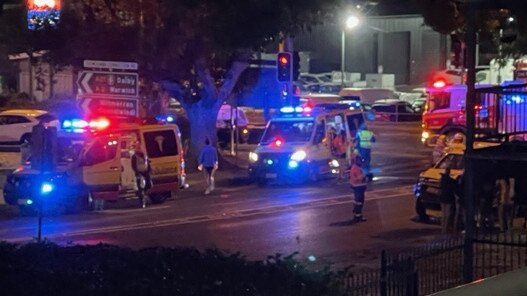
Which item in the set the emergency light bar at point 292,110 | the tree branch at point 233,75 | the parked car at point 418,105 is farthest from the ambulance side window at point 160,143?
the parked car at point 418,105

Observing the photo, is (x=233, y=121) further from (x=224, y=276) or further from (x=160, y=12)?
(x=224, y=276)

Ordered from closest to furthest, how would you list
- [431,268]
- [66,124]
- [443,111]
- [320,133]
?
[431,268]
[66,124]
[320,133]
[443,111]

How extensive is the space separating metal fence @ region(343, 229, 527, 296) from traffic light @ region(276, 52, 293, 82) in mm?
17978

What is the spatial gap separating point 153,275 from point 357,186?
41.8ft

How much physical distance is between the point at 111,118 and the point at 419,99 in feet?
148

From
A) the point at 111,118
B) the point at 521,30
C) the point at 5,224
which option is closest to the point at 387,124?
the point at 111,118

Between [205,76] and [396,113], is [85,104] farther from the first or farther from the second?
[396,113]

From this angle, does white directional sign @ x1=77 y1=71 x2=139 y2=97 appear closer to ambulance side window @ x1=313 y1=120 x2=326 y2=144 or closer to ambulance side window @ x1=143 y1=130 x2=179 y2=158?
ambulance side window @ x1=143 y1=130 x2=179 y2=158

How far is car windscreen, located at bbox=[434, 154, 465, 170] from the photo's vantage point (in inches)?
813

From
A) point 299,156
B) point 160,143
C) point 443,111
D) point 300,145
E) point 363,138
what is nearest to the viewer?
point 160,143

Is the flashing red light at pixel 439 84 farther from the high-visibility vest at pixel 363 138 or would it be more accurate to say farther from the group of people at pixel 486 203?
the group of people at pixel 486 203

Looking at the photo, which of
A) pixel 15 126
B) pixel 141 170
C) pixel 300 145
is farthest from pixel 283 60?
pixel 15 126

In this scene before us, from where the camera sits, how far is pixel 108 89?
24.3 metres

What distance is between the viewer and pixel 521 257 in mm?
14070
